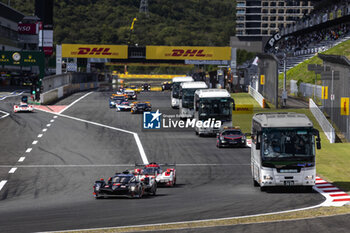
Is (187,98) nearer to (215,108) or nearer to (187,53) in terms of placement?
(215,108)

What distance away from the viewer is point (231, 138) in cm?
4838

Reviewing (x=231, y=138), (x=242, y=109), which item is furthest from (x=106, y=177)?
(x=242, y=109)

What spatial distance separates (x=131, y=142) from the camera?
52.6m

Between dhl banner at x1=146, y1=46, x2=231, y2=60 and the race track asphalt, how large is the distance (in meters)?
55.9

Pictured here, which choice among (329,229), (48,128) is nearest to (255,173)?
(329,229)

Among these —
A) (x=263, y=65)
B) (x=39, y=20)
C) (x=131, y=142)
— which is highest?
(x=39, y=20)

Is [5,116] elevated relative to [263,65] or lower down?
lower down

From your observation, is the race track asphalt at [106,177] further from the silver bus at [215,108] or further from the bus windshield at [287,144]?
the silver bus at [215,108]

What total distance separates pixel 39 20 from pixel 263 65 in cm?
10812

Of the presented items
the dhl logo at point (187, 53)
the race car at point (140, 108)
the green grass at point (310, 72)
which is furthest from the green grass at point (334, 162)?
the dhl logo at point (187, 53)

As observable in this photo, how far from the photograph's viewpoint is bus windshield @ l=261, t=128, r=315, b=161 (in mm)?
27719

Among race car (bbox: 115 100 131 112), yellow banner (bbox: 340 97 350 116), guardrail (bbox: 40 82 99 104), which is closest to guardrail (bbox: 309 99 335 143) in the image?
yellow banner (bbox: 340 97 350 116)

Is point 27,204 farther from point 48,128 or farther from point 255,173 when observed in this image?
point 48,128

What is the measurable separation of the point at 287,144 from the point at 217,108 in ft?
85.8
